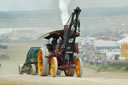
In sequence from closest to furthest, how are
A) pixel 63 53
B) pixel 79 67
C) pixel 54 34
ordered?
pixel 63 53 → pixel 79 67 → pixel 54 34

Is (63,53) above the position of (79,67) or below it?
above

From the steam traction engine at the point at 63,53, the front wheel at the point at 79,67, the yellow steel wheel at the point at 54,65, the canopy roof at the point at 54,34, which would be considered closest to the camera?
the yellow steel wheel at the point at 54,65

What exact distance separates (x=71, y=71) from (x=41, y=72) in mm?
2395

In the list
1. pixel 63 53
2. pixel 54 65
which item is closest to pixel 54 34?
pixel 63 53

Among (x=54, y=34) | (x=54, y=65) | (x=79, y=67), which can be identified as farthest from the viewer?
(x=54, y=34)

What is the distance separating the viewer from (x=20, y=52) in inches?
3452

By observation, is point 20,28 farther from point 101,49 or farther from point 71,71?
point 71,71

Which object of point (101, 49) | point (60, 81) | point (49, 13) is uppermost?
point (49, 13)

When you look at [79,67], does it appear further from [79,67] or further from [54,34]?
[54,34]

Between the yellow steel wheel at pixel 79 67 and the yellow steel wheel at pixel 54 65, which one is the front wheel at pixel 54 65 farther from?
the yellow steel wheel at pixel 79 67

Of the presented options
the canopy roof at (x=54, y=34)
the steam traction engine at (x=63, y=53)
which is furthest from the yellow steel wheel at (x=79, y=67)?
the canopy roof at (x=54, y=34)

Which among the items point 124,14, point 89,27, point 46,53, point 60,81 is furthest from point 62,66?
point 124,14

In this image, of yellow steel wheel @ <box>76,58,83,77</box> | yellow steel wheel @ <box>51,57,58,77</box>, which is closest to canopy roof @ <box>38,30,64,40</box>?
yellow steel wheel @ <box>51,57,58,77</box>

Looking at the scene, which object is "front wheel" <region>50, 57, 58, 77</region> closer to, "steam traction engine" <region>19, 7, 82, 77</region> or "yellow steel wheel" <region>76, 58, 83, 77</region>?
"steam traction engine" <region>19, 7, 82, 77</region>
